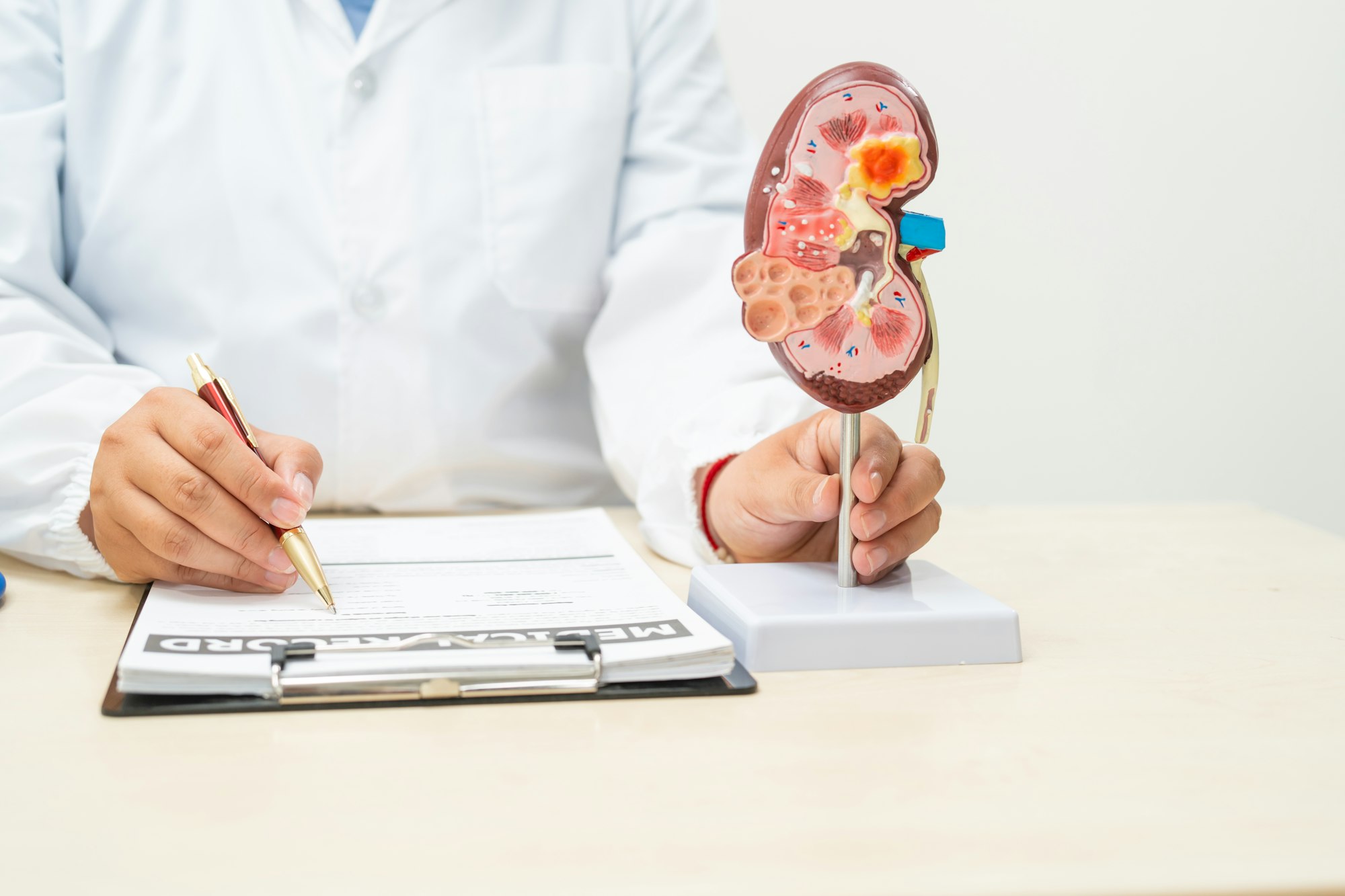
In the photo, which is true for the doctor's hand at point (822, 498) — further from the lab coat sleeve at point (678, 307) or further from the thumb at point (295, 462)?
the thumb at point (295, 462)

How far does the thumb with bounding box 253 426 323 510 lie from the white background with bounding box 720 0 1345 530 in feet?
3.32

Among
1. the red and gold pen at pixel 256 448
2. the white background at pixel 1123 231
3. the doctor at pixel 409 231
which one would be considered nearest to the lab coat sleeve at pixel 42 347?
the doctor at pixel 409 231

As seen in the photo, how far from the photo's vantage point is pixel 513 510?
901 millimetres

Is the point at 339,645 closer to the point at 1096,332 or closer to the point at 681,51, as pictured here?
the point at 681,51

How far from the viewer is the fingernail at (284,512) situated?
52 centimetres

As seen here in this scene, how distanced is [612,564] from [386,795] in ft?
0.87

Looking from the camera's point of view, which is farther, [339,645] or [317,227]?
[317,227]

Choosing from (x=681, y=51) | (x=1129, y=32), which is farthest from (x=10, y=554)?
(x=1129, y=32)

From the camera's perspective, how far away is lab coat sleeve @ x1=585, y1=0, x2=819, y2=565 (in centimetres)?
72

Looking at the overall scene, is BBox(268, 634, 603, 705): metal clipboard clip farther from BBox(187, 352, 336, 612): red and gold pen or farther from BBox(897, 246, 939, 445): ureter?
BBox(897, 246, 939, 445): ureter

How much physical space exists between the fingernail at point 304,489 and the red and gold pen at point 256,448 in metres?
0.01

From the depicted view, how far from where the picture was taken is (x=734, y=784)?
36 centimetres

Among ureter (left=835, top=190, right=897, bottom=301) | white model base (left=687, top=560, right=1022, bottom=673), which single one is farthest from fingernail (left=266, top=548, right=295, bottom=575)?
ureter (left=835, top=190, right=897, bottom=301)

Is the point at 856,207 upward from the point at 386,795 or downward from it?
upward
